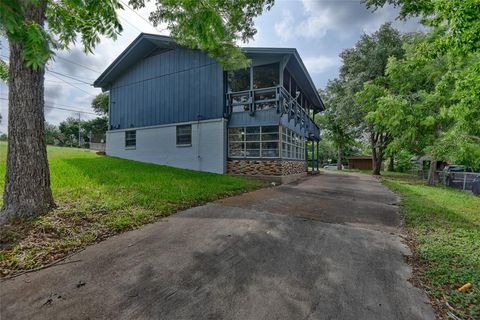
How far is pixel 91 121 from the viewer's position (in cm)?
4691

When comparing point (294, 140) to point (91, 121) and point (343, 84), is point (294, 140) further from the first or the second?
point (91, 121)

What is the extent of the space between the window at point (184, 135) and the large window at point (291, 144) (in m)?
5.11

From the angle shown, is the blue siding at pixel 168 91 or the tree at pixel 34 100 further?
the blue siding at pixel 168 91

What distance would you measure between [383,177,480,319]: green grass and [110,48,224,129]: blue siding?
9.16 metres

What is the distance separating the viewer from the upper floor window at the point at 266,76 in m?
11.9

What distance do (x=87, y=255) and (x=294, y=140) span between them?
12.3 metres

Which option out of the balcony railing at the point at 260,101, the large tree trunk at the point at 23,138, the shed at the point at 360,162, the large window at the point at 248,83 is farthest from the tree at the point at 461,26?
the shed at the point at 360,162

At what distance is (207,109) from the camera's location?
1226 cm

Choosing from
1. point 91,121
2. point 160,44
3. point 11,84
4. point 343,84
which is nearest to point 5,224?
point 11,84

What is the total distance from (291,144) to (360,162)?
38262 millimetres

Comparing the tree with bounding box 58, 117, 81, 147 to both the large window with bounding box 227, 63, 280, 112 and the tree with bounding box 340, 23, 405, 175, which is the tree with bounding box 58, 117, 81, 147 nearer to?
the large window with bounding box 227, 63, 280, 112

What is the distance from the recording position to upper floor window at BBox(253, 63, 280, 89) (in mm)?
11878

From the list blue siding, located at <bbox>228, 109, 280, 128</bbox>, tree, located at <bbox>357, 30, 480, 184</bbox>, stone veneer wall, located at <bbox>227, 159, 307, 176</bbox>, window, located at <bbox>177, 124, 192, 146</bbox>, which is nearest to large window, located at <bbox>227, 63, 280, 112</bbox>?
blue siding, located at <bbox>228, 109, 280, 128</bbox>

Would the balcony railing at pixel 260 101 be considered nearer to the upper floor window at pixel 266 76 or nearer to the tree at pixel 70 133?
the upper floor window at pixel 266 76
